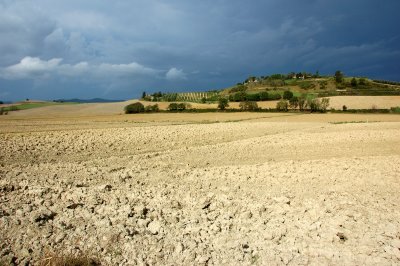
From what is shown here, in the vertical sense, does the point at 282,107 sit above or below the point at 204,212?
above

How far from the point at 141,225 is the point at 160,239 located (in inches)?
33.0

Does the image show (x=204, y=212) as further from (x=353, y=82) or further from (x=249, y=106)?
(x=353, y=82)

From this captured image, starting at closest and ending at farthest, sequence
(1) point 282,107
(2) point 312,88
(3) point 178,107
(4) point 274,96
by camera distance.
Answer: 1. (1) point 282,107
2. (3) point 178,107
3. (4) point 274,96
4. (2) point 312,88

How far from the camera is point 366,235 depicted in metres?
8.90

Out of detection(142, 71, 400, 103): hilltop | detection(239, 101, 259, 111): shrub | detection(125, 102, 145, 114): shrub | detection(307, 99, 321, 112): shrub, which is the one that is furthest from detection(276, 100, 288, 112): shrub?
detection(125, 102, 145, 114): shrub

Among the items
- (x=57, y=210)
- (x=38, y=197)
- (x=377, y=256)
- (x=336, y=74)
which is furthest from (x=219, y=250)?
(x=336, y=74)

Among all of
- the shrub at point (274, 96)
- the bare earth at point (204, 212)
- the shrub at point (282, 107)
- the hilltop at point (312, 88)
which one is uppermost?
the hilltop at point (312, 88)

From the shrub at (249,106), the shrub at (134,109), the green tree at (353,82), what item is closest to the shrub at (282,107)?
the shrub at (249,106)

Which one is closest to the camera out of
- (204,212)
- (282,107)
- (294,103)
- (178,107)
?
(204,212)

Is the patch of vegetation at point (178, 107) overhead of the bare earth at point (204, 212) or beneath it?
overhead

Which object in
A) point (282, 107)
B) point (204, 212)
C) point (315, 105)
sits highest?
point (315, 105)

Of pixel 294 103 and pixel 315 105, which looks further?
pixel 294 103

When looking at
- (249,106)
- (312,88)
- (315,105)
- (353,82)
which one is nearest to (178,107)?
(249,106)

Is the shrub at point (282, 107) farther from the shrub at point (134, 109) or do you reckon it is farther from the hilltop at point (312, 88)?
the shrub at point (134, 109)
